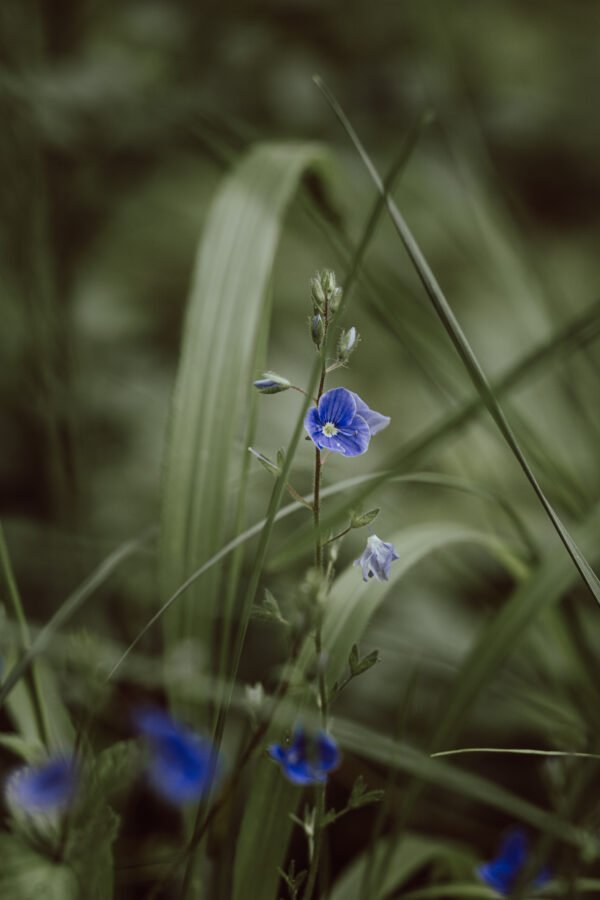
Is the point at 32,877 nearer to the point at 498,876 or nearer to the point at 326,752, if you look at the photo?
the point at 326,752

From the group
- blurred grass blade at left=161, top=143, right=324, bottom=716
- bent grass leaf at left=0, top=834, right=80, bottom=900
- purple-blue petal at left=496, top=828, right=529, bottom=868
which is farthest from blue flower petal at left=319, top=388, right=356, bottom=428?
purple-blue petal at left=496, top=828, right=529, bottom=868

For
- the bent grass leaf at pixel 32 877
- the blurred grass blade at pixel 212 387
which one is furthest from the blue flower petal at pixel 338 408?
the bent grass leaf at pixel 32 877

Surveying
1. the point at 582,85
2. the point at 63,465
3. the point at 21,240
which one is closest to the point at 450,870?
the point at 63,465

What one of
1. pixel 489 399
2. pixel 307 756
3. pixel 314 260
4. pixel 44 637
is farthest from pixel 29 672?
pixel 314 260

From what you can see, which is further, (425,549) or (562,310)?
(562,310)

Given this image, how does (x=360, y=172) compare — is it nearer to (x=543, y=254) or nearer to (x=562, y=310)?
(x=543, y=254)

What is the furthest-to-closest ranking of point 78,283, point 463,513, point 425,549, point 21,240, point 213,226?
point 78,283, point 463,513, point 21,240, point 213,226, point 425,549
